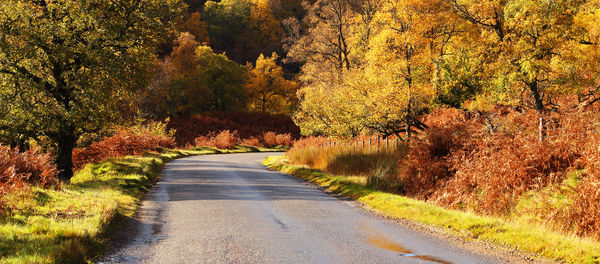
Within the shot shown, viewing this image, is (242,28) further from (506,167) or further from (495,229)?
(495,229)

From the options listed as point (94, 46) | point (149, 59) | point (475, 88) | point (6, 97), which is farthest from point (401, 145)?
point (6, 97)

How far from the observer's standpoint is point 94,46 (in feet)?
55.2

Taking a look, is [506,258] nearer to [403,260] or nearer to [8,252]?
[403,260]

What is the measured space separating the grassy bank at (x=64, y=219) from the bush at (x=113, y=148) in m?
8.03

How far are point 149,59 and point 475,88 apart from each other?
13.3 m

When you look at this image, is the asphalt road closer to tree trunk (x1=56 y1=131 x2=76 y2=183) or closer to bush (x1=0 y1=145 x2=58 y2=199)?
bush (x1=0 y1=145 x2=58 y2=199)

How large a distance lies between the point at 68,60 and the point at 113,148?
40.3 feet

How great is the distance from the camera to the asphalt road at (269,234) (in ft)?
25.4

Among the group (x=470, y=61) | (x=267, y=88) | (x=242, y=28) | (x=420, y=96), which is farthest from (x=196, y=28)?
(x=470, y=61)

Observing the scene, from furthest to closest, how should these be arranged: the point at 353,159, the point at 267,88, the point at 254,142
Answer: the point at 267,88 < the point at 254,142 < the point at 353,159

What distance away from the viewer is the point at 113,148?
95.2 feet

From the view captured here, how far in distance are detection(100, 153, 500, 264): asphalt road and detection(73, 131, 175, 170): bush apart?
1087 centimetres

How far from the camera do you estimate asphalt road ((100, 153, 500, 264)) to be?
7.74 m

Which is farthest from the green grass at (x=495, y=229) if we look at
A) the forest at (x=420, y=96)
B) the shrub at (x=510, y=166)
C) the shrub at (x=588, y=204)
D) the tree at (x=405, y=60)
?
the tree at (x=405, y=60)
